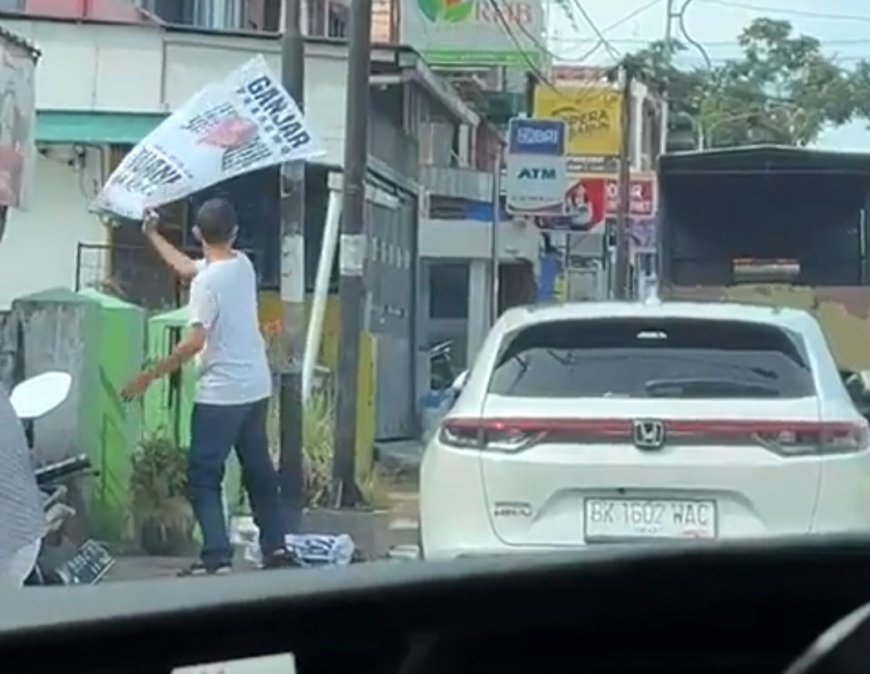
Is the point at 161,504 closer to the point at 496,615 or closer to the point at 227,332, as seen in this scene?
the point at 227,332

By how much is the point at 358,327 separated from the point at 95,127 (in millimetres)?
4896

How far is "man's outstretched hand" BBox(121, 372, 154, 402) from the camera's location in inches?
368

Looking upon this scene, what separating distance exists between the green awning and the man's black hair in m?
8.45

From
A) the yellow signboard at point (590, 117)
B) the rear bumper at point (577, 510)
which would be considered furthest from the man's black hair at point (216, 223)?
the yellow signboard at point (590, 117)

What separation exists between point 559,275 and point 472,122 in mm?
12386

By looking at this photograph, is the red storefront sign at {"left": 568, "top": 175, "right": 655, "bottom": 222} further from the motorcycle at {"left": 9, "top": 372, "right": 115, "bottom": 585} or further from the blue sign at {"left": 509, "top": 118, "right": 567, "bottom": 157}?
the motorcycle at {"left": 9, "top": 372, "right": 115, "bottom": 585}

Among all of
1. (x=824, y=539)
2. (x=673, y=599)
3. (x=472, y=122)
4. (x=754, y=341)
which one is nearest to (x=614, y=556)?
(x=673, y=599)

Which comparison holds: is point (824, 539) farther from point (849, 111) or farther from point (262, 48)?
point (849, 111)

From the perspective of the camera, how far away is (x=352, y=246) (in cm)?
1346

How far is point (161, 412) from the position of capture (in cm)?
1125

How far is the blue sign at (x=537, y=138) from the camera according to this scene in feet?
82.4

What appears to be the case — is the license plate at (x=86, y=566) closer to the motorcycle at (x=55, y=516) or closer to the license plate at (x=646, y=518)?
the motorcycle at (x=55, y=516)

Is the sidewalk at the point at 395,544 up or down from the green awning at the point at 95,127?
down

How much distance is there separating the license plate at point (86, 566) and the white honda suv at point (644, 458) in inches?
47.8
